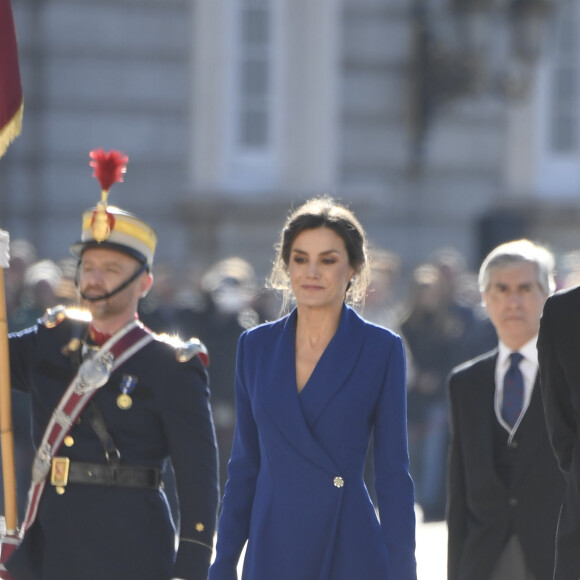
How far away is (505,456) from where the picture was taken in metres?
5.14

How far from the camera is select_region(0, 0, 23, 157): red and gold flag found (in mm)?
5184

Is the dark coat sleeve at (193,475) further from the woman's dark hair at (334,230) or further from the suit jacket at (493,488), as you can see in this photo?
the suit jacket at (493,488)

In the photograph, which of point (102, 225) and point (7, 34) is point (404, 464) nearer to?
point (102, 225)

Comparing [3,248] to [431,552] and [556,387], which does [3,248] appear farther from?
[431,552]

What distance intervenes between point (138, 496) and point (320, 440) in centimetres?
62

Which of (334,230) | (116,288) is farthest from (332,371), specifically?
(116,288)

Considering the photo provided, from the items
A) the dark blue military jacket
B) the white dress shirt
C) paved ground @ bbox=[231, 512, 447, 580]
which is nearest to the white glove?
the dark blue military jacket

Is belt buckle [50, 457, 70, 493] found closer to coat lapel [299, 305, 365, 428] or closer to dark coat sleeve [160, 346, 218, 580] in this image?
dark coat sleeve [160, 346, 218, 580]

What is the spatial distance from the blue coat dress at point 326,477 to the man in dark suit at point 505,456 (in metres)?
0.90

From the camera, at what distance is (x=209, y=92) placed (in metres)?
13.9

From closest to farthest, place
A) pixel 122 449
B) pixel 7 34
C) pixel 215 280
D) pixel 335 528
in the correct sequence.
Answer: pixel 335 528 < pixel 122 449 < pixel 7 34 < pixel 215 280

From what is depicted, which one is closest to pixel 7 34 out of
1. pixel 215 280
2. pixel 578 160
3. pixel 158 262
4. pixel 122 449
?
pixel 122 449

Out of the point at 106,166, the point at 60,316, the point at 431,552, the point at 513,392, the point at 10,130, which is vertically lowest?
the point at 431,552

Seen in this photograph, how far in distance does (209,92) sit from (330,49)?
1092 mm
